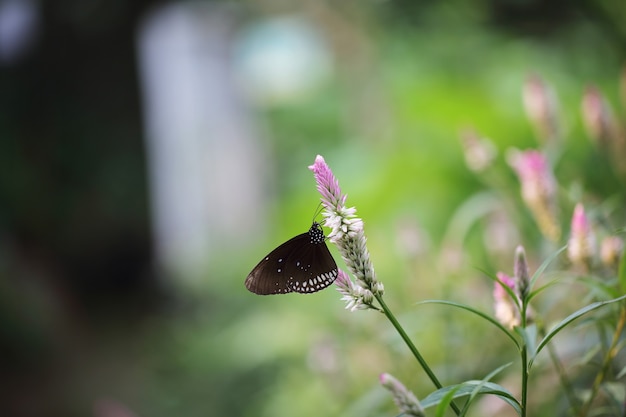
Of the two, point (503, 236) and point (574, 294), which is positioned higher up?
point (503, 236)


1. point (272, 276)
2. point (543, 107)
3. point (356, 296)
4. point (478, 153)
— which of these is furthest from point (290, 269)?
point (543, 107)

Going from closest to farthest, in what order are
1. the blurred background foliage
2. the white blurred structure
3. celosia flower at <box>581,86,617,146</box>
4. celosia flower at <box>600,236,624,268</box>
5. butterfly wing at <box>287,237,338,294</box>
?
butterfly wing at <box>287,237,338,294</box> < celosia flower at <box>600,236,624,268</box> < celosia flower at <box>581,86,617,146</box> < the blurred background foliage < the white blurred structure

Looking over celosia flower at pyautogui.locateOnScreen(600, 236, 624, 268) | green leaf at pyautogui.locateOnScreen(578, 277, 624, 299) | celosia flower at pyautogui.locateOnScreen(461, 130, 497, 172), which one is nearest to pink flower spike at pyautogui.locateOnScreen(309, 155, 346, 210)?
green leaf at pyautogui.locateOnScreen(578, 277, 624, 299)

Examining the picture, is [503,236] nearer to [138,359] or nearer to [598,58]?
[598,58]

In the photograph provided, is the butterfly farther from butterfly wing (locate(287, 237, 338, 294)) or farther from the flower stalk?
the flower stalk

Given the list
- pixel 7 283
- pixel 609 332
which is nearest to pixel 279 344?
pixel 609 332

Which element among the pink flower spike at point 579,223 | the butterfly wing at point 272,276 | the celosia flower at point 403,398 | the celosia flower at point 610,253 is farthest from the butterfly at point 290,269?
the celosia flower at point 610,253

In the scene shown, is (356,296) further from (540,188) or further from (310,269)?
(540,188)
